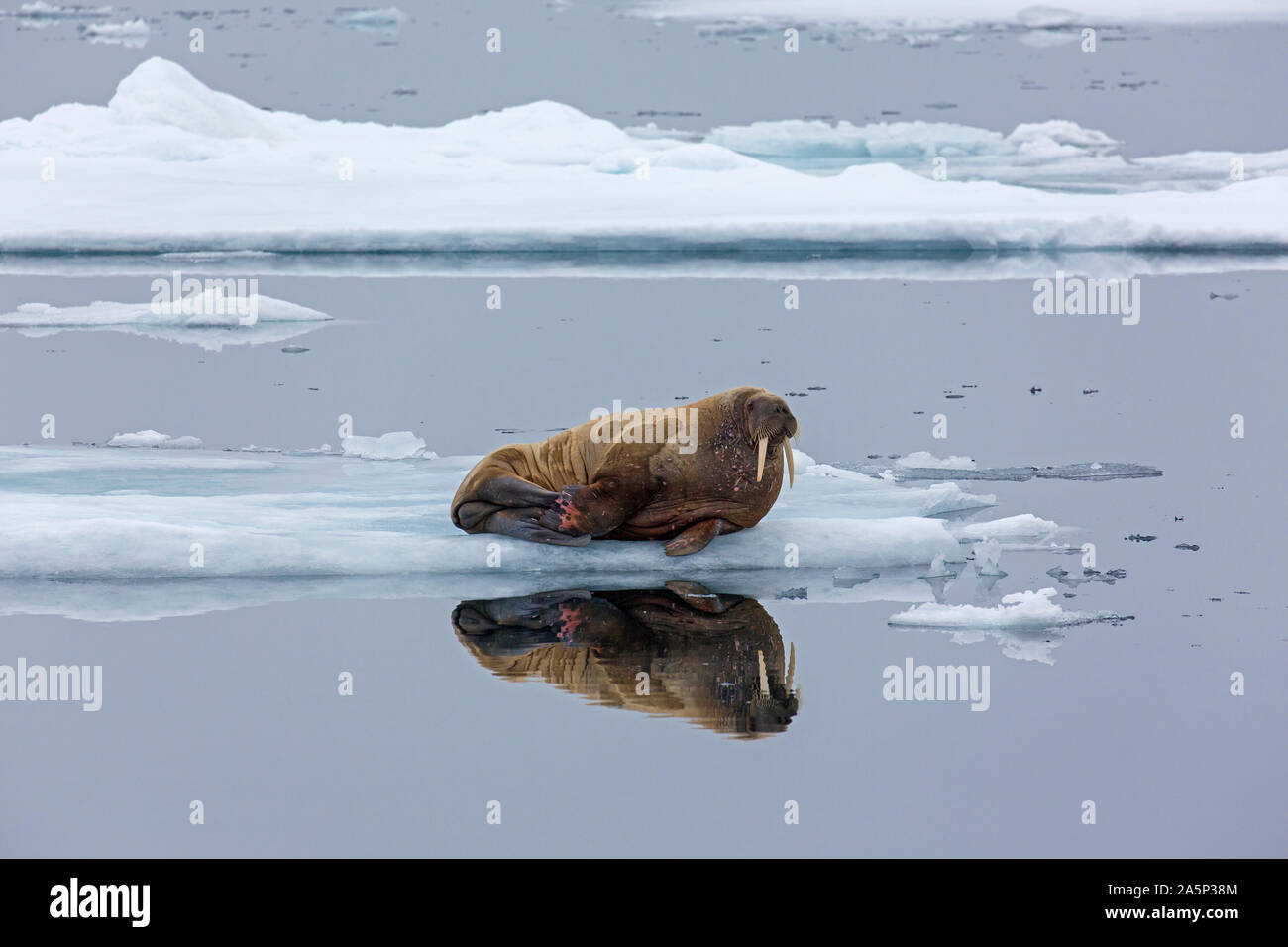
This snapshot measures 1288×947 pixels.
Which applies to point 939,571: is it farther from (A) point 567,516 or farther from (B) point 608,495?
(A) point 567,516

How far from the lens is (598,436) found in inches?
271

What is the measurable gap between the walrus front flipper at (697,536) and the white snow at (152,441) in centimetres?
396

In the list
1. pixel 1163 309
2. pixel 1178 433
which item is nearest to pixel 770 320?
pixel 1163 309

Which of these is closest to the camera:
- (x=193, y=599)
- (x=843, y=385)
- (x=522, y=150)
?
(x=193, y=599)

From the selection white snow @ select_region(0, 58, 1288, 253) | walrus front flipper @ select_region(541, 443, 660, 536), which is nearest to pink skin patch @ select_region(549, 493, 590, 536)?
walrus front flipper @ select_region(541, 443, 660, 536)

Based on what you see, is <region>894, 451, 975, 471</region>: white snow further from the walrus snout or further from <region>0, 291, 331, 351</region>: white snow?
<region>0, 291, 331, 351</region>: white snow

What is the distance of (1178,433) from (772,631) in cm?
479

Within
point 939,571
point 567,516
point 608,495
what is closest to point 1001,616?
point 939,571

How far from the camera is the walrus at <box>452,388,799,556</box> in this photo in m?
6.70

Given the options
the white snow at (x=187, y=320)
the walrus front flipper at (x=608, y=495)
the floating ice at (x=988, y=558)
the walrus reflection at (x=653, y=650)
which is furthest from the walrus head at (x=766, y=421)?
the white snow at (x=187, y=320)

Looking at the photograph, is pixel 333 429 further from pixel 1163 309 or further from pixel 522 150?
pixel 522 150

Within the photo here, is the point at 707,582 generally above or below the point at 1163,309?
below

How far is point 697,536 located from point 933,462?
2716mm

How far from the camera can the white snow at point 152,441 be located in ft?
31.3
